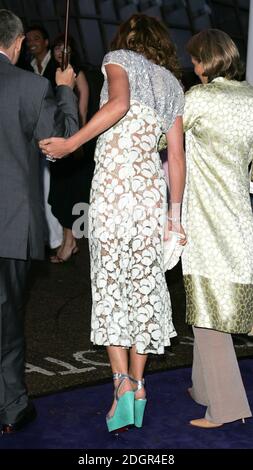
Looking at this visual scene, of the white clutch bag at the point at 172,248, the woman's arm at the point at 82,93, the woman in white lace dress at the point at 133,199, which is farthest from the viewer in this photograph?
the woman's arm at the point at 82,93

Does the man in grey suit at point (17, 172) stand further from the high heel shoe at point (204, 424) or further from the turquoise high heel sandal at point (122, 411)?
the high heel shoe at point (204, 424)

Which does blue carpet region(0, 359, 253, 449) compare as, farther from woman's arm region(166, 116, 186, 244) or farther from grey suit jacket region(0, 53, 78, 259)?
woman's arm region(166, 116, 186, 244)

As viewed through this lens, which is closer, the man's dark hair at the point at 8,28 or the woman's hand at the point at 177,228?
the man's dark hair at the point at 8,28

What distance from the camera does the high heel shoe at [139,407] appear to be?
15.7 ft

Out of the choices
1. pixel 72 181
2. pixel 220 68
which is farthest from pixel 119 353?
pixel 72 181

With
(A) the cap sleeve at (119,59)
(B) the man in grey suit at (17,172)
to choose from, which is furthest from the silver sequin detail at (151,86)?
(B) the man in grey suit at (17,172)

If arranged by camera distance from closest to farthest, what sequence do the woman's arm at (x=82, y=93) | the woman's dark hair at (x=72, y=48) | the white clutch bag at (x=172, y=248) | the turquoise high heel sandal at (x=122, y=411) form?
the turquoise high heel sandal at (x=122, y=411)
the white clutch bag at (x=172, y=248)
the woman's dark hair at (x=72, y=48)
the woman's arm at (x=82, y=93)

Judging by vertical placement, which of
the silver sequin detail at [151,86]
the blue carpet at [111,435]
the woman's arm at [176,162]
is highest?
the silver sequin detail at [151,86]

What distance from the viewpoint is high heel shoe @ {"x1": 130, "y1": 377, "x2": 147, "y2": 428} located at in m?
4.77

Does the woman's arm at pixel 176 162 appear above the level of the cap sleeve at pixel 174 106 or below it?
below

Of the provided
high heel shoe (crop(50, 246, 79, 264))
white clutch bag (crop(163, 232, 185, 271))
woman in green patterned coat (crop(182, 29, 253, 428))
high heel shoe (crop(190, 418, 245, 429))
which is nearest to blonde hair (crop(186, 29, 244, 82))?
woman in green patterned coat (crop(182, 29, 253, 428))

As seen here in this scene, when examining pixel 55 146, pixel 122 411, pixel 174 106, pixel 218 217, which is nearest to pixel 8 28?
pixel 55 146

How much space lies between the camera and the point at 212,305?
4848 millimetres

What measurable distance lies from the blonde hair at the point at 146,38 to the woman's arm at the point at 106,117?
21 centimetres
